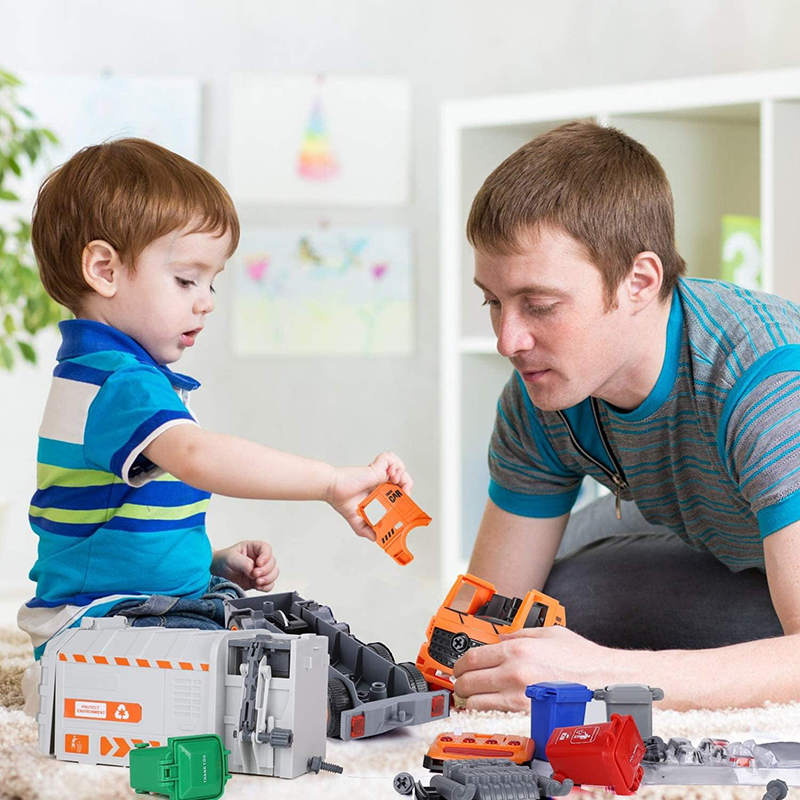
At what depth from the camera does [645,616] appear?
65.9 inches

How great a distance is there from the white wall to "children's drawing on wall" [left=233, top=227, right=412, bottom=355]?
0.04 m

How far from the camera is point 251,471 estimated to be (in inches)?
39.3

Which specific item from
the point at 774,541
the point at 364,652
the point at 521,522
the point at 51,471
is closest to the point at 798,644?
the point at 774,541

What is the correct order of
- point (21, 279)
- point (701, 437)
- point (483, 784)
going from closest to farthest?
point (483, 784), point (701, 437), point (21, 279)

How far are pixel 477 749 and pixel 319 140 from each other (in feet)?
7.97

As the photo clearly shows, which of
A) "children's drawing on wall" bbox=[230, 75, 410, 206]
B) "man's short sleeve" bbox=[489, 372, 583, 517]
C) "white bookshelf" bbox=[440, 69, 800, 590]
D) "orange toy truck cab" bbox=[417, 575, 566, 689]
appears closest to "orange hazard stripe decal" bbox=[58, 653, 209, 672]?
"orange toy truck cab" bbox=[417, 575, 566, 689]

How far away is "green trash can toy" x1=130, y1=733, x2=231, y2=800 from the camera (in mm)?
759

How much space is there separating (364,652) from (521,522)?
59cm

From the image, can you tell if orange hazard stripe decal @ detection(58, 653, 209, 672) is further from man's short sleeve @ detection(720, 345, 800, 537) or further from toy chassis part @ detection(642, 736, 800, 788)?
man's short sleeve @ detection(720, 345, 800, 537)

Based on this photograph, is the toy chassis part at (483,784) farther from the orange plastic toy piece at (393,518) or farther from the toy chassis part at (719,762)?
the orange plastic toy piece at (393,518)

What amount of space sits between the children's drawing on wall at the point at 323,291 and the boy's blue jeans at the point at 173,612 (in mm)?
1975

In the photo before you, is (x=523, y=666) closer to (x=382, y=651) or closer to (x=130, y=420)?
(x=382, y=651)

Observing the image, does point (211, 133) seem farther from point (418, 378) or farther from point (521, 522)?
point (521, 522)

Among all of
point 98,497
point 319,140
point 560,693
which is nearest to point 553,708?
point 560,693
